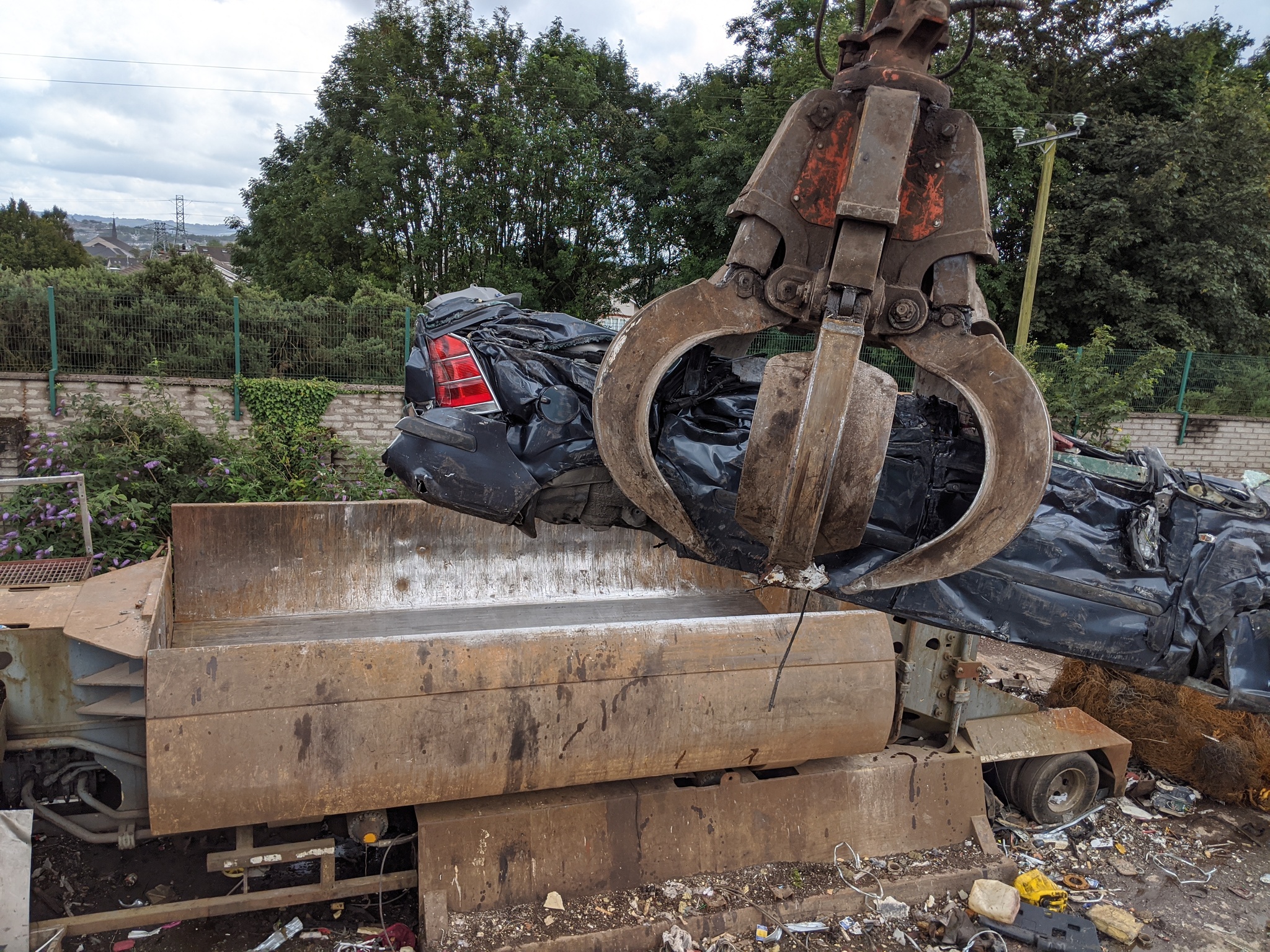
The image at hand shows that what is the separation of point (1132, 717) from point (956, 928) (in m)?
2.49

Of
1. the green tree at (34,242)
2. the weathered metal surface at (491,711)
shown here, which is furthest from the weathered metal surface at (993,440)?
the green tree at (34,242)

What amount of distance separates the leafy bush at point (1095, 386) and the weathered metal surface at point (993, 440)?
10.1m

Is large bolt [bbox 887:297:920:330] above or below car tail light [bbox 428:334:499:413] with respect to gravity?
above

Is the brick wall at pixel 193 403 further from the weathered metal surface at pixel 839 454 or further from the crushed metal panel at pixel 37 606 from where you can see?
the weathered metal surface at pixel 839 454

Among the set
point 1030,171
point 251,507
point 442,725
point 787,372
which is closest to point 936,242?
point 787,372

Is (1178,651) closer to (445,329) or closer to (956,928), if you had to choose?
(956,928)

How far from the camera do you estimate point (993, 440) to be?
1900 millimetres

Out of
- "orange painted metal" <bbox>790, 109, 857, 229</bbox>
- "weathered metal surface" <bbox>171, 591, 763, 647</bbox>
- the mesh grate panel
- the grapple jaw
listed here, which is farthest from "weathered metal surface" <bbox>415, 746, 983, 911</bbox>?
"orange painted metal" <bbox>790, 109, 857, 229</bbox>

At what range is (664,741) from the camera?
11.6ft

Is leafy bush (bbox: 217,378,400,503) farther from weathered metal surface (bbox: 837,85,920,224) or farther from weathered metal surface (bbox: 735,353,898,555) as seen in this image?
weathered metal surface (bbox: 837,85,920,224)

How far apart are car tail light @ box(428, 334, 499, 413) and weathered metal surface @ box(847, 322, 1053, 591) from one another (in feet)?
4.67

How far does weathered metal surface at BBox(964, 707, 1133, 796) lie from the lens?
4602mm

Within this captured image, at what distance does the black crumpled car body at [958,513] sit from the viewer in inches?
98.7

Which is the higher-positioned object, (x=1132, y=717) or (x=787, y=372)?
(x=787, y=372)
